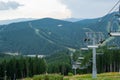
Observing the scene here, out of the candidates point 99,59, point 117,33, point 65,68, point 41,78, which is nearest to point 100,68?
point 99,59

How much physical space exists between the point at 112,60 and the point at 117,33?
95.5 m

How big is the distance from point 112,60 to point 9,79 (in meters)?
33.1

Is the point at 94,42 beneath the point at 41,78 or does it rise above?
above

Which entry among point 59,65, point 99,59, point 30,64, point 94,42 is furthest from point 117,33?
point 59,65

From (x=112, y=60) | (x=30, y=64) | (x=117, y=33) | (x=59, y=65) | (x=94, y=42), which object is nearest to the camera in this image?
(x=117, y=33)

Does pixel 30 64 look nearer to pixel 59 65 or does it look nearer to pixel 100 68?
pixel 59 65

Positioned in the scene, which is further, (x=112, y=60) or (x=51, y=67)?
(x=51, y=67)

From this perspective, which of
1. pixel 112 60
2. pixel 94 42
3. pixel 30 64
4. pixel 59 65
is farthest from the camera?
pixel 59 65

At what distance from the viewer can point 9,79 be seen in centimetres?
11888

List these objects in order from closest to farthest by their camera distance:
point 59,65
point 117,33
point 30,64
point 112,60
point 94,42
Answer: point 117,33, point 94,42, point 112,60, point 30,64, point 59,65

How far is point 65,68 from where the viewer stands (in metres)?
132

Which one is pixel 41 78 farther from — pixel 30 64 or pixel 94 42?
pixel 30 64

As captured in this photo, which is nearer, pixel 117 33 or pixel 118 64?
pixel 117 33

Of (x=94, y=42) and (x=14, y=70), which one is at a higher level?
(x=94, y=42)
